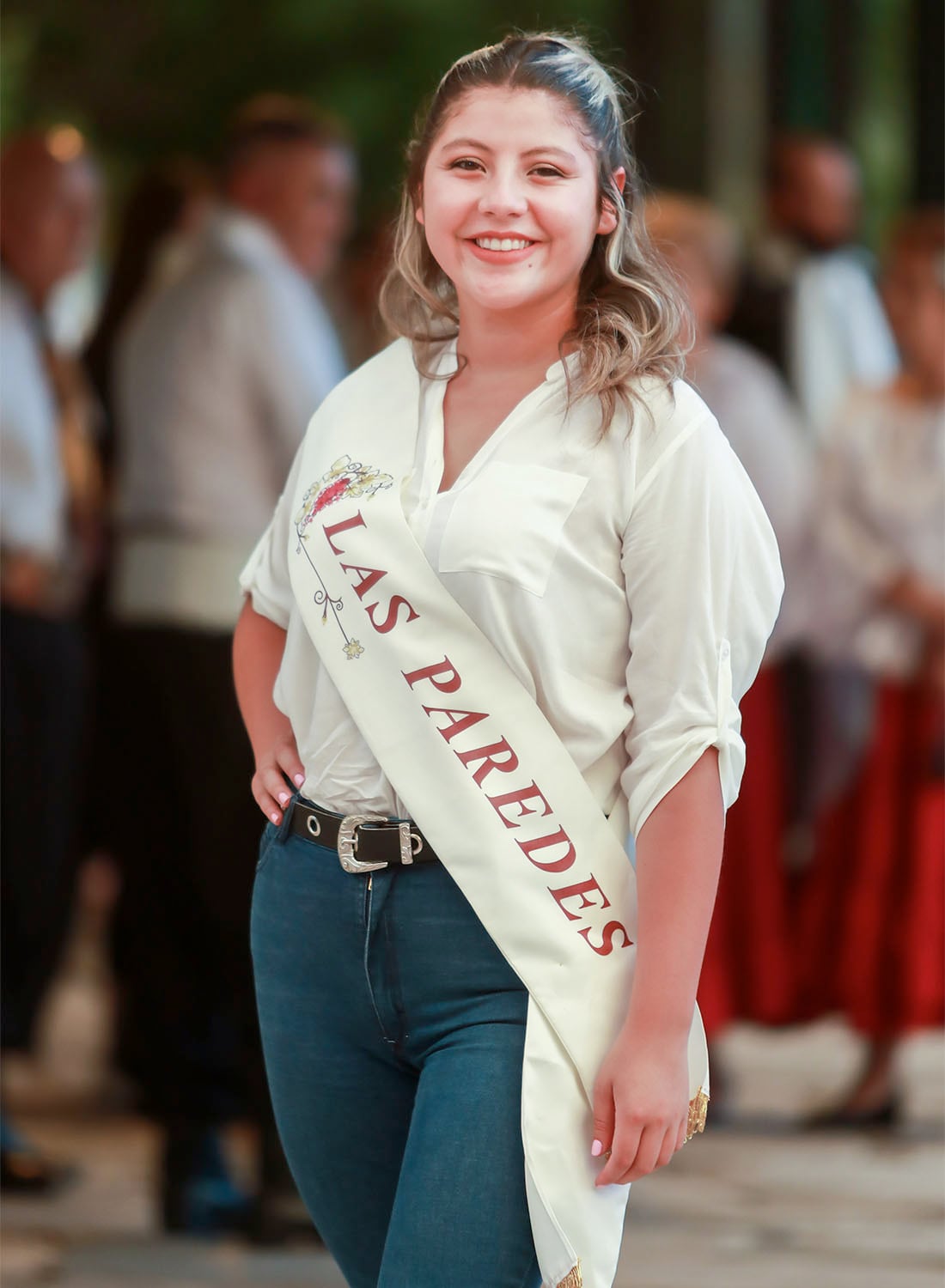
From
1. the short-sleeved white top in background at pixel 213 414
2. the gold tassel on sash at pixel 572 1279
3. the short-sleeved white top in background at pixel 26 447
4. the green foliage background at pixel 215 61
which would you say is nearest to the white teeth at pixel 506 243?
the gold tassel on sash at pixel 572 1279

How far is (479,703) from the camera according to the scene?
1.45 meters

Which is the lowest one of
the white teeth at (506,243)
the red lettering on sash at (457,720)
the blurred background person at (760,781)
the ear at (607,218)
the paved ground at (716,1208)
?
the paved ground at (716,1208)

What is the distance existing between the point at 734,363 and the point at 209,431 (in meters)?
1.09

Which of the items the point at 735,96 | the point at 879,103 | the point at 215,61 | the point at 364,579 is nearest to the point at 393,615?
the point at 364,579

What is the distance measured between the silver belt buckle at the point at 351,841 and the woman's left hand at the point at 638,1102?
0.78 ft

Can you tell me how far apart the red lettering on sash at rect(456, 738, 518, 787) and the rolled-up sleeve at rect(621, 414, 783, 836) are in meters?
0.09

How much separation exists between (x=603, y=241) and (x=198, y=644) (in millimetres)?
1817

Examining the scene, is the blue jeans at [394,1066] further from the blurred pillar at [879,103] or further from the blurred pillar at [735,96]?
the blurred pillar at [879,103]

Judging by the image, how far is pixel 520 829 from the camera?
4.76ft

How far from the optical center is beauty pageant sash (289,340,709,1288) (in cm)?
142

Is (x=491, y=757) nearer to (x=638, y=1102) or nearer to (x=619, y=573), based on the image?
(x=619, y=573)

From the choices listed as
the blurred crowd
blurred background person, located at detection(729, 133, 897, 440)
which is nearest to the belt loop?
the blurred crowd

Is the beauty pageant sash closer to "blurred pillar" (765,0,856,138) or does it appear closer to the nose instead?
the nose

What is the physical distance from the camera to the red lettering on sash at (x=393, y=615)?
147cm
